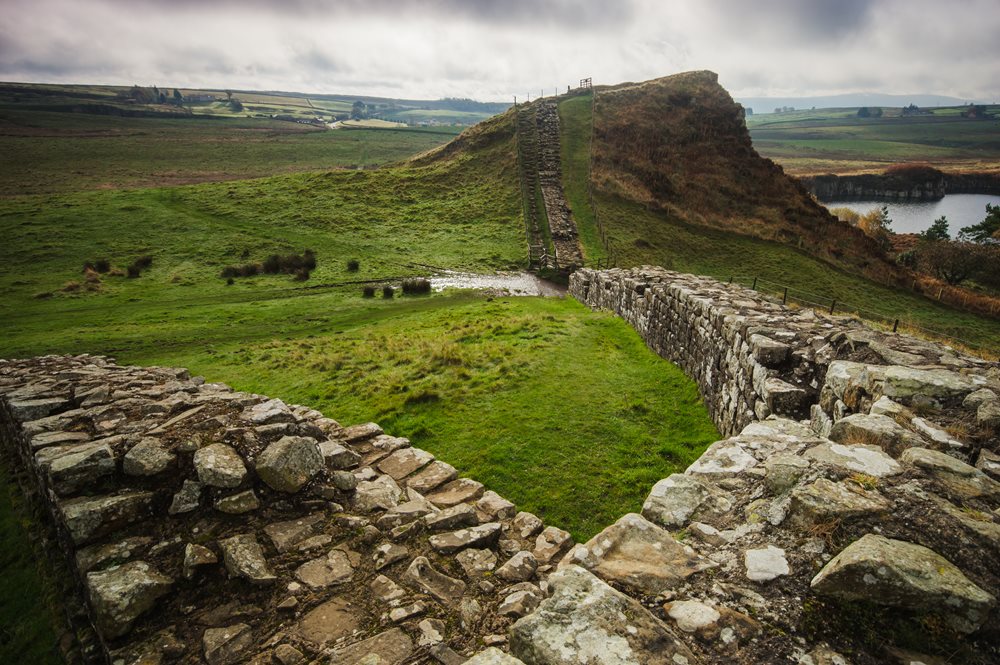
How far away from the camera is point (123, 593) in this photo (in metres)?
4.43

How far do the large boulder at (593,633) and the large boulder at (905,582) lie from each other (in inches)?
51.4

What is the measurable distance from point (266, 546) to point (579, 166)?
47.1 metres

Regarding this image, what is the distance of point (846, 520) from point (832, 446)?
143 centimetres

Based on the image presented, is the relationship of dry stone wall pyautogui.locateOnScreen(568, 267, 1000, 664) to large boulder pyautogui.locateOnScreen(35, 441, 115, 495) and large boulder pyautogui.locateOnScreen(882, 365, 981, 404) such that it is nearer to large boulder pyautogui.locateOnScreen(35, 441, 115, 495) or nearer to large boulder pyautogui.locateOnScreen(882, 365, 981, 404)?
large boulder pyautogui.locateOnScreen(882, 365, 981, 404)

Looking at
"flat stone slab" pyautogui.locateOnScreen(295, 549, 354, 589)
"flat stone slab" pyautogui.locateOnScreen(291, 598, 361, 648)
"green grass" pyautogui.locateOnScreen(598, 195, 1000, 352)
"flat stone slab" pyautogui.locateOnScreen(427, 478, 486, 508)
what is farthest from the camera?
"green grass" pyautogui.locateOnScreen(598, 195, 1000, 352)

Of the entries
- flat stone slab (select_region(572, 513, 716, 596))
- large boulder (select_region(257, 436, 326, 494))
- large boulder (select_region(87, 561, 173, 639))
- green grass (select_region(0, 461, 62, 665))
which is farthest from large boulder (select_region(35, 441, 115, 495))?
flat stone slab (select_region(572, 513, 716, 596))

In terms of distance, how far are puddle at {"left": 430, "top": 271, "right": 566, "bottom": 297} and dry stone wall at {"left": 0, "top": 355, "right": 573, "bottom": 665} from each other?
22174 millimetres

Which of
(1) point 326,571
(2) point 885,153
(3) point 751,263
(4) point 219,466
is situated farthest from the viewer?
(2) point 885,153

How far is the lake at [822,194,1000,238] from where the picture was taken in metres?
90.1

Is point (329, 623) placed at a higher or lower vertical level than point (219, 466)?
lower

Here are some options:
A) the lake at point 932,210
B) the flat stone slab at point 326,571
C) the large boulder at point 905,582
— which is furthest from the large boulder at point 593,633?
the lake at point 932,210

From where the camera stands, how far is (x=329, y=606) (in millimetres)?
4656

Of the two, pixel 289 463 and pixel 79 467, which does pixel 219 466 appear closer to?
pixel 289 463

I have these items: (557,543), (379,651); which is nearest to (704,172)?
(557,543)
